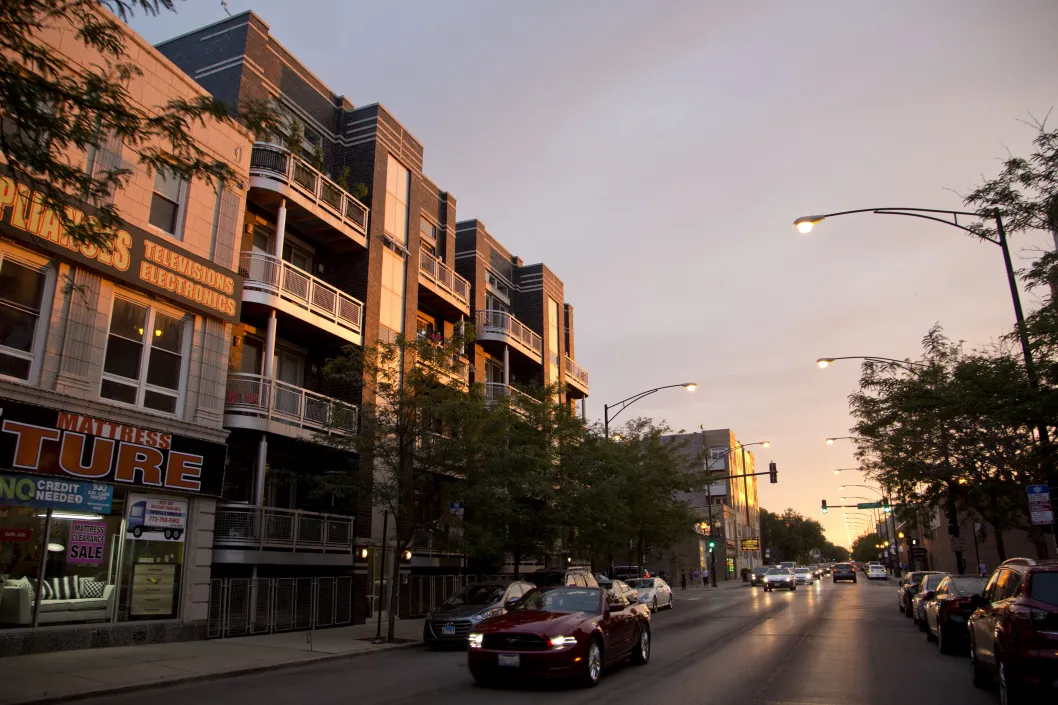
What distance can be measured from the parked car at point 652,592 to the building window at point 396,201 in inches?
642

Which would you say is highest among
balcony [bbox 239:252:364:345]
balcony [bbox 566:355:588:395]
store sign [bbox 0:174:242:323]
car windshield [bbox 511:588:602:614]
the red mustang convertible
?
balcony [bbox 566:355:588:395]

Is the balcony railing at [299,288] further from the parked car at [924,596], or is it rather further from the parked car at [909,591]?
the parked car at [909,591]

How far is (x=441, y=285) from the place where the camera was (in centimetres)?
2925

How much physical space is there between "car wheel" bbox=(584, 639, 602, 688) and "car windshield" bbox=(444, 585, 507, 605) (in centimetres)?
710

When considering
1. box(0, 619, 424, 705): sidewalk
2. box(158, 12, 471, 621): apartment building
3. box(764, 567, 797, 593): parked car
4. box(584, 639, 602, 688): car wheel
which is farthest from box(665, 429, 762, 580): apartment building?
box(584, 639, 602, 688): car wheel

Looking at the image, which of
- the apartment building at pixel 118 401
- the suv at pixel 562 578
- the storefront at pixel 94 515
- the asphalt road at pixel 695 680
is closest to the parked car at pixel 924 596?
the asphalt road at pixel 695 680

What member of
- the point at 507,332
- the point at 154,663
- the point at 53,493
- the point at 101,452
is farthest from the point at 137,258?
the point at 507,332

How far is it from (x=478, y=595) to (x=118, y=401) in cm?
906

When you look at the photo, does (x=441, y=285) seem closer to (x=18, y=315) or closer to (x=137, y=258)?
(x=137, y=258)

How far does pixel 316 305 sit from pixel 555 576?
34.7 ft

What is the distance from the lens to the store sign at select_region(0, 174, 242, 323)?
1442 cm

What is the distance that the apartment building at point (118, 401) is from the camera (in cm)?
1438

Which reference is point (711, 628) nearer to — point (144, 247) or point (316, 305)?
point (316, 305)

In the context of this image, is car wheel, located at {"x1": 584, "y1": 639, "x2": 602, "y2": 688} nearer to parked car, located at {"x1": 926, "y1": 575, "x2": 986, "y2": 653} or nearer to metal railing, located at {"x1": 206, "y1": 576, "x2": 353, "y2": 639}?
parked car, located at {"x1": 926, "y1": 575, "x2": 986, "y2": 653}
